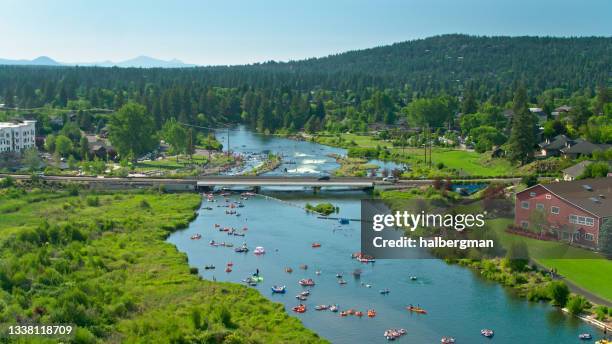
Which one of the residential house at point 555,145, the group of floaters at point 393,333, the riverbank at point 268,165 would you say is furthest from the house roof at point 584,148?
the group of floaters at point 393,333

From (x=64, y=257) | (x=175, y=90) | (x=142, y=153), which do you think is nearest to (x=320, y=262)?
(x=64, y=257)

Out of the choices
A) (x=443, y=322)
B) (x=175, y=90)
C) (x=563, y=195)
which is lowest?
(x=443, y=322)

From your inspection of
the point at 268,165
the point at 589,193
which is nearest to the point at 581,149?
the point at 589,193

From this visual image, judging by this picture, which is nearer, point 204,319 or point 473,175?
point 204,319

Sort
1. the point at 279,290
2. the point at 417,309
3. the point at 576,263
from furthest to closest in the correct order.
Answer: the point at 576,263 → the point at 279,290 → the point at 417,309

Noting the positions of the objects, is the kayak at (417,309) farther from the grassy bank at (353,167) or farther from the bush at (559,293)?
the grassy bank at (353,167)

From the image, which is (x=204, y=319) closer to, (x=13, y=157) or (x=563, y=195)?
(x=563, y=195)

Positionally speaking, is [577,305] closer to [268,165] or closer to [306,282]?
[306,282]

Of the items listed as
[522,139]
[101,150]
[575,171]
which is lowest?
[101,150]
